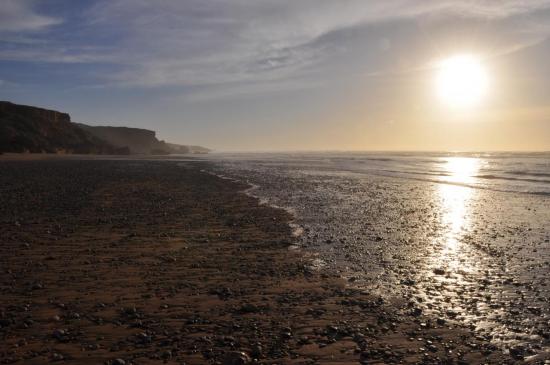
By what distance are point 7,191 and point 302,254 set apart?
22.7m

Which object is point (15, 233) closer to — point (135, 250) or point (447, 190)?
point (135, 250)

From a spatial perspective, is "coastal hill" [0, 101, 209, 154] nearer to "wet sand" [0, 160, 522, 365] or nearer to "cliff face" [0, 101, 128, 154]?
"cliff face" [0, 101, 128, 154]

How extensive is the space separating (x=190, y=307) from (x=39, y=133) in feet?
367

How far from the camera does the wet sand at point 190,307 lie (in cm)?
670

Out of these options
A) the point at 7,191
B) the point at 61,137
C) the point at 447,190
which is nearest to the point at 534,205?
the point at 447,190

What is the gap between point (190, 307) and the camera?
28.3 feet

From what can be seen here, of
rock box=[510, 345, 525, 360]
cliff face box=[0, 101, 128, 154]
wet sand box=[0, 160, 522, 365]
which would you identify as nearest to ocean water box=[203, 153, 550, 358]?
rock box=[510, 345, 525, 360]

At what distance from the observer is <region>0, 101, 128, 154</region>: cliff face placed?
89.6 metres

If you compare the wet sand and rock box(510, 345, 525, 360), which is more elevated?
rock box(510, 345, 525, 360)

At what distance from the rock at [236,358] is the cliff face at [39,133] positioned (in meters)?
96.6

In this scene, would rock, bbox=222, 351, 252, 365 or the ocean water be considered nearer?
rock, bbox=222, 351, 252, 365

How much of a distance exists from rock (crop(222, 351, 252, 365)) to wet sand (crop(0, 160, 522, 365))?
0.02 meters

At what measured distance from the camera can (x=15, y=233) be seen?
14789 millimetres

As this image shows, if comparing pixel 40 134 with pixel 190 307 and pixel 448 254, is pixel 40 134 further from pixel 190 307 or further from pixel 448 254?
pixel 448 254
